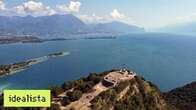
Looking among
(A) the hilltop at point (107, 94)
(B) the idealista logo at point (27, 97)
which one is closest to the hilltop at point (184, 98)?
(A) the hilltop at point (107, 94)

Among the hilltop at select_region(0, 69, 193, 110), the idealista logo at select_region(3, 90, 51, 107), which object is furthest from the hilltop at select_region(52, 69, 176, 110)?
the idealista logo at select_region(3, 90, 51, 107)

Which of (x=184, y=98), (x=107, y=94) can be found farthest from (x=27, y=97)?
(x=184, y=98)

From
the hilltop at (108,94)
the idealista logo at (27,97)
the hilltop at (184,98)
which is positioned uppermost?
the idealista logo at (27,97)

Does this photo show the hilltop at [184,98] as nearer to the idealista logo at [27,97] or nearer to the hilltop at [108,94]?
the hilltop at [108,94]

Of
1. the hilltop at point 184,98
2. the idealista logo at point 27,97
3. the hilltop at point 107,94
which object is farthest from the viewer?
the hilltop at point 184,98

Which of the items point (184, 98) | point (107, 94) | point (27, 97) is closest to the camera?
point (27, 97)

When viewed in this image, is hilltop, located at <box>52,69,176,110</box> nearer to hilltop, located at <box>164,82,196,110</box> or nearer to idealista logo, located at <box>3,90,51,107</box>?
idealista logo, located at <box>3,90,51,107</box>

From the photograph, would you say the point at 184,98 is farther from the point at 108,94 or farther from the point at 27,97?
the point at 27,97

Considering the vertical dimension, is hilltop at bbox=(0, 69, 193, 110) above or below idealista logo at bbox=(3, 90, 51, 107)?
below
